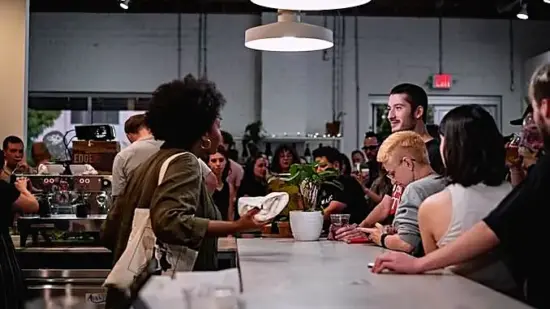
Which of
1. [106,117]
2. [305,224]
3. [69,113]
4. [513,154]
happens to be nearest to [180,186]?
[305,224]

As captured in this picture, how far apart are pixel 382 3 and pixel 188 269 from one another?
7.11 m

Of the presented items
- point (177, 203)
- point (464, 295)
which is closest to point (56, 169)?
point (177, 203)

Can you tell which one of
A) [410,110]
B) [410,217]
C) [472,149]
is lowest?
[410,217]

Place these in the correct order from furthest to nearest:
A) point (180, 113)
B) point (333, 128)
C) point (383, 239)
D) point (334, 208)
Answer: point (333, 128), point (334, 208), point (383, 239), point (180, 113)

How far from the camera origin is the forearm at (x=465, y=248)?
180 cm

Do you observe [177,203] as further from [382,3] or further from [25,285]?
[382,3]

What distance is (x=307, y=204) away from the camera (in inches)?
125

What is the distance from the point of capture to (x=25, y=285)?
3.90 m

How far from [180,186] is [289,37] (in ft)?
4.68

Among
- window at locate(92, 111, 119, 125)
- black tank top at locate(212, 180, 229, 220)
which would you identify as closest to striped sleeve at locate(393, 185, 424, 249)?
black tank top at locate(212, 180, 229, 220)

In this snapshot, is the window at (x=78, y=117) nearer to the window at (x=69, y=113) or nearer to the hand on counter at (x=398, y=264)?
the window at (x=69, y=113)

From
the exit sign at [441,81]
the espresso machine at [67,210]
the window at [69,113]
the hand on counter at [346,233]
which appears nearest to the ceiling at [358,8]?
the exit sign at [441,81]

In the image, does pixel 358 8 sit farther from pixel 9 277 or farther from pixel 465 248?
pixel 465 248

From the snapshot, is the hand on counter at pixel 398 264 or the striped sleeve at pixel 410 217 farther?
the striped sleeve at pixel 410 217
